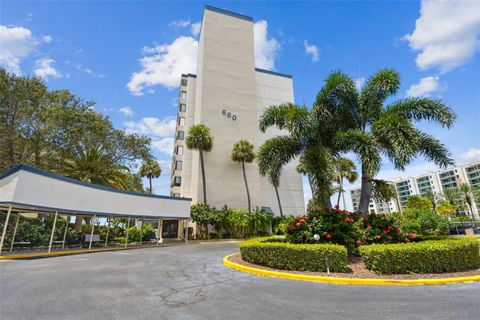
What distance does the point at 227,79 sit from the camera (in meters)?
36.9

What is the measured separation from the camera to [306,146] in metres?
13.6

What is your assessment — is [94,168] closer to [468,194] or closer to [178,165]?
[178,165]

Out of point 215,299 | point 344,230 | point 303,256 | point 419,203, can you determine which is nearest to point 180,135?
point 344,230

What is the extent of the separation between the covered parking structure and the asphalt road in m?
6.47

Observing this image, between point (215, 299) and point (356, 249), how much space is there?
7491mm

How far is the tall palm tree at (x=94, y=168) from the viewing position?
23.6 metres

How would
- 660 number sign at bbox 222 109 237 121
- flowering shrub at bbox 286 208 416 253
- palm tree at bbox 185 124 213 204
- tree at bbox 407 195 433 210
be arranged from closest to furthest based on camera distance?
flowering shrub at bbox 286 208 416 253 < palm tree at bbox 185 124 213 204 < 660 number sign at bbox 222 109 237 121 < tree at bbox 407 195 433 210

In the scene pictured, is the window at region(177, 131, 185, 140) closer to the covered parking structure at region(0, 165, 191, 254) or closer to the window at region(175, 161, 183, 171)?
the window at region(175, 161, 183, 171)

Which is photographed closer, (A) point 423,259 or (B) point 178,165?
(A) point 423,259

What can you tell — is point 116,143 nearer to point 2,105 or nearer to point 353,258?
point 2,105

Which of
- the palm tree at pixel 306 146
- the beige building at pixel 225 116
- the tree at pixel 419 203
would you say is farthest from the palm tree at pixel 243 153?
the tree at pixel 419 203

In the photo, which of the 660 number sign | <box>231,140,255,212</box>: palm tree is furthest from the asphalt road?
the 660 number sign

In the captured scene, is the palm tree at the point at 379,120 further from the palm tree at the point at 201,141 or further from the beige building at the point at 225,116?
the beige building at the point at 225,116

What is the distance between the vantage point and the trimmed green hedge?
341 inches
